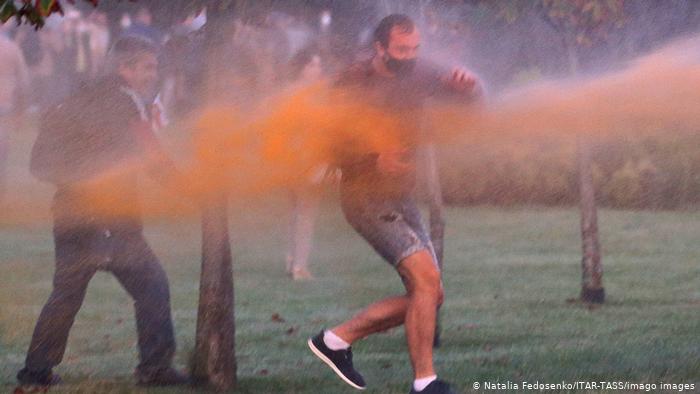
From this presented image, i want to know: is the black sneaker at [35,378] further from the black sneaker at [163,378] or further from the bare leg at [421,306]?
the bare leg at [421,306]

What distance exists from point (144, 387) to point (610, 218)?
3633 mm

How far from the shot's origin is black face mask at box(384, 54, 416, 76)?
6.50 m

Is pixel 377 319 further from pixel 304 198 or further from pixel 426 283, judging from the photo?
pixel 304 198

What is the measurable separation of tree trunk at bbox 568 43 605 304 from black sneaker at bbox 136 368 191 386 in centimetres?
281

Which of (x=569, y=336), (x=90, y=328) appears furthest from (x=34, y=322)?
(x=569, y=336)

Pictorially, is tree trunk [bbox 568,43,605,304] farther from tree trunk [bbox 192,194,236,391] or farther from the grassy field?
tree trunk [bbox 192,194,236,391]

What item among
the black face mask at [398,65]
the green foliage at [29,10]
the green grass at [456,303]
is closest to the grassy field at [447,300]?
the green grass at [456,303]

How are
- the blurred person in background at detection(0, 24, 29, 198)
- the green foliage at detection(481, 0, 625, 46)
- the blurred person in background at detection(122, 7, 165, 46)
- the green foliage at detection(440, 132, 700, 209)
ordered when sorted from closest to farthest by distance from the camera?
the blurred person in background at detection(122, 7, 165, 46), the blurred person in background at detection(0, 24, 29, 198), the green foliage at detection(481, 0, 625, 46), the green foliage at detection(440, 132, 700, 209)

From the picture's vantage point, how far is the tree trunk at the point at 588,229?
892 centimetres

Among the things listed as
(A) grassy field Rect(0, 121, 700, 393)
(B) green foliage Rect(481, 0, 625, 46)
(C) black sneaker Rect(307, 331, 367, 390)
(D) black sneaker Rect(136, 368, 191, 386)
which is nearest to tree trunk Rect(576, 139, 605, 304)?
(A) grassy field Rect(0, 121, 700, 393)

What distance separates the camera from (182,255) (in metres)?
7.95

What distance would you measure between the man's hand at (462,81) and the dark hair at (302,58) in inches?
45.4

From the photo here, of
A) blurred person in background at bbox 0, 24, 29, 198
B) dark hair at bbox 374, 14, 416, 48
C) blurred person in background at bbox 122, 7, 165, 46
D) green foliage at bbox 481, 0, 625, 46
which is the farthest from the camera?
green foliage at bbox 481, 0, 625, 46

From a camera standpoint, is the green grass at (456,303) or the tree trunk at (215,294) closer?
the tree trunk at (215,294)
